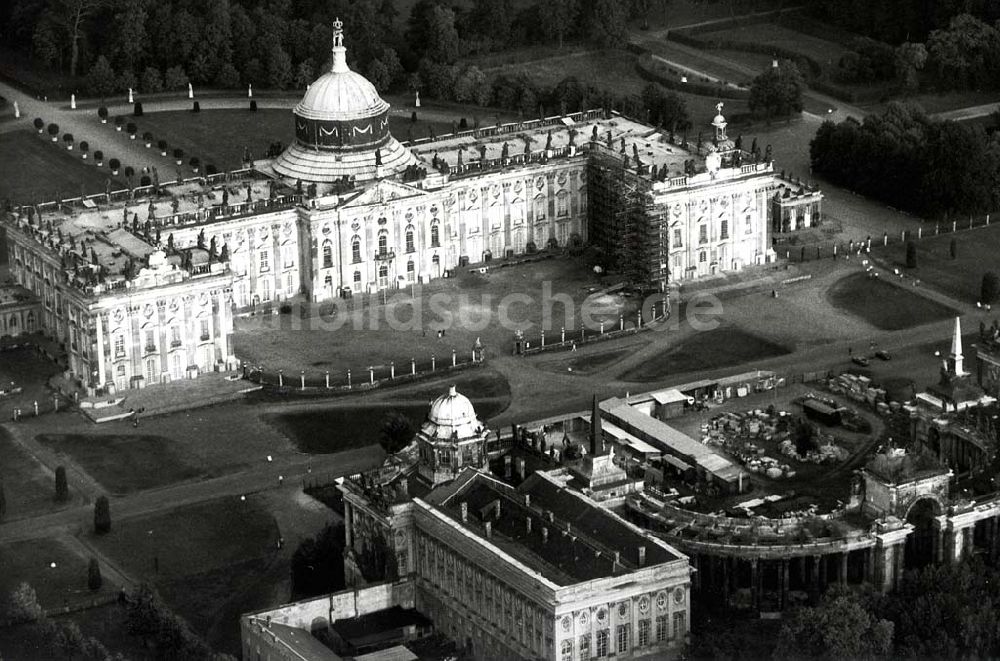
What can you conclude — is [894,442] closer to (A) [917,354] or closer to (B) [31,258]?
(A) [917,354]

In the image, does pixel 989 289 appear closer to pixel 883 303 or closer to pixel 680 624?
pixel 883 303

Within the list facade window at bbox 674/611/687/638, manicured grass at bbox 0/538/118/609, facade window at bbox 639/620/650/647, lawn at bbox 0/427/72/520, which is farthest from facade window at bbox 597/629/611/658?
lawn at bbox 0/427/72/520

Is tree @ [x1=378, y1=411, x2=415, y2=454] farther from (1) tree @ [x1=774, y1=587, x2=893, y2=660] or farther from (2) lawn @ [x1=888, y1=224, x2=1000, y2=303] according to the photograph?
(2) lawn @ [x1=888, y1=224, x2=1000, y2=303]

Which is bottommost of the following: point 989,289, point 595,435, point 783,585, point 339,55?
point 989,289

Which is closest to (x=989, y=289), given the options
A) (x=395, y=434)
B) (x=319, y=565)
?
(x=395, y=434)

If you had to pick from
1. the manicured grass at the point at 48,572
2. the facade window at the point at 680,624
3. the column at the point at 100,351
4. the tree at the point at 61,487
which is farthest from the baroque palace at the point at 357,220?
the facade window at the point at 680,624

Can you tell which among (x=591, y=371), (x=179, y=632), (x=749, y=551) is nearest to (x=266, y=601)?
(x=179, y=632)
